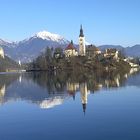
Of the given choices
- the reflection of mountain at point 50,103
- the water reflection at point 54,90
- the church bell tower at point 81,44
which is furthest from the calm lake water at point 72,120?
the church bell tower at point 81,44

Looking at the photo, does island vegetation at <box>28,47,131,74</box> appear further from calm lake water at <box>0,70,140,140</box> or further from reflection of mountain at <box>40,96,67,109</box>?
calm lake water at <box>0,70,140,140</box>

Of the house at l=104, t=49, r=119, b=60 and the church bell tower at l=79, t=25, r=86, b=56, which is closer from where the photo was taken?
the house at l=104, t=49, r=119, b=60

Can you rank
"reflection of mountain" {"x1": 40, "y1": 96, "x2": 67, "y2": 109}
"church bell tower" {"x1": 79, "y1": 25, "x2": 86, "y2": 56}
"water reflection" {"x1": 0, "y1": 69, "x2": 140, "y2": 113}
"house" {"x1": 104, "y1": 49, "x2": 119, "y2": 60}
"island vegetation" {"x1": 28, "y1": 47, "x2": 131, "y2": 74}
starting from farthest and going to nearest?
"church bell tower" {"x1": 79, "y1": 25, "x2": 86, "y2": 56}, "house" {"x1": 104, "y1": 49, "x2": 119, "y2": 60}, "island vegetation" {"x1": 28, "y1": 47, "x2": 131, "y2": 74}, "water reflection" {"x1": 0, "y1": 69, "x2": 140, "y2": 113}, "reflection of mountain" {"x1": 40, "y1": 96, "x2": 67, "y2": 109}

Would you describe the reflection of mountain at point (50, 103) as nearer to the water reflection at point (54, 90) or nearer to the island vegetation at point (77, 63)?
the water reflection at point (54, 90)

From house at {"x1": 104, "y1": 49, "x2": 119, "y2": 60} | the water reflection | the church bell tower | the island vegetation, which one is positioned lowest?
the water reflection

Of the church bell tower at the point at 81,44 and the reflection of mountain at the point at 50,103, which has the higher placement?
the church bell tower at the point at 81,44

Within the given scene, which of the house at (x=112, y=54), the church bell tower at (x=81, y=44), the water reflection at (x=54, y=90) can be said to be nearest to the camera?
the water reflection at (x=54, y=90)

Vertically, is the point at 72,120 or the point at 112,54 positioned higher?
the point at 112,54

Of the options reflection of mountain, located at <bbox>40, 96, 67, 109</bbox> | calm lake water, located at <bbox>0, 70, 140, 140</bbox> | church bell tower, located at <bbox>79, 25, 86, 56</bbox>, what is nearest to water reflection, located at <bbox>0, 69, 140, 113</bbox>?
reflection of mountain, located at <bbox>40, 96, 67, 109</bbox>

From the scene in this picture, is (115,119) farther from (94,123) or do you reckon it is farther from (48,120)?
(48,120)

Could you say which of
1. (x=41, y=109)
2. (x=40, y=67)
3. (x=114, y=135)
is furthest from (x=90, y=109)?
A: (x=40, y=67)

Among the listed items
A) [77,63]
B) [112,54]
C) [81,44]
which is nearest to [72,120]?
[77,63]

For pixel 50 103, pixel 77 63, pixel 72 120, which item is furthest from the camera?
pixel 77 63

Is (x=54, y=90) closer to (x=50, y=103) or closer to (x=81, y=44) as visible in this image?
(x=50, y=103)
